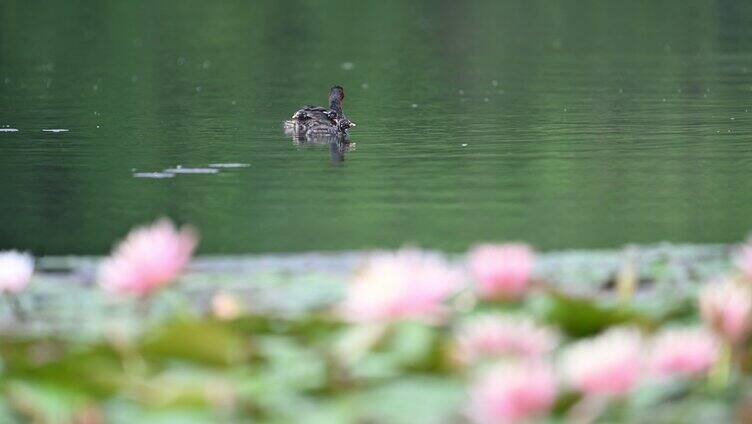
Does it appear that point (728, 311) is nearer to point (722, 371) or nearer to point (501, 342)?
point (722, 371)

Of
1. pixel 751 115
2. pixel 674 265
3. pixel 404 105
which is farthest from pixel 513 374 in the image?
pixel 404 105

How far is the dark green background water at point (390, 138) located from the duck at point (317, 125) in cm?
24

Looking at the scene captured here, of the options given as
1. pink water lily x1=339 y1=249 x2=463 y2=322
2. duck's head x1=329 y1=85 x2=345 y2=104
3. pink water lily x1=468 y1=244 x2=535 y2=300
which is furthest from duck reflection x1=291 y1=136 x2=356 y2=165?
pink water lily x1=339 y1=249 x2=463 y2=322

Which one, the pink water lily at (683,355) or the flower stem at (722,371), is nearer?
the pink water lily at (683,355)

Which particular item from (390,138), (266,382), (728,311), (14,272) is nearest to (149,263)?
(266,382)

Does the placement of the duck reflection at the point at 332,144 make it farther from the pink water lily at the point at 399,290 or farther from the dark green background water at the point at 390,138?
the pink water lily at the point at 399,290

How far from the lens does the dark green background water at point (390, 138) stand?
12.0 m

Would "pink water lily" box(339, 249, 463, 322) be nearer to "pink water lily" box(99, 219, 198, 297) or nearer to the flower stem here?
"pink water lily" box(99, 219, 198, 297)

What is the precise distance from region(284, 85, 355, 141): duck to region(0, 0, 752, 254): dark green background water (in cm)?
24

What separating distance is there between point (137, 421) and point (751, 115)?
15.8 meters

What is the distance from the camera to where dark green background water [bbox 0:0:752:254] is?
1198 centimetres

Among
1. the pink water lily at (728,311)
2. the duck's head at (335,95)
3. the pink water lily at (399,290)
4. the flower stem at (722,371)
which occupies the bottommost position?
the flower stem at (722,371)

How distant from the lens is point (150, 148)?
666 inches

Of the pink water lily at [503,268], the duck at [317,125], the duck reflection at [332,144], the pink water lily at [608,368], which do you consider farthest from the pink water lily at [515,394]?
the duck at [317,125]
